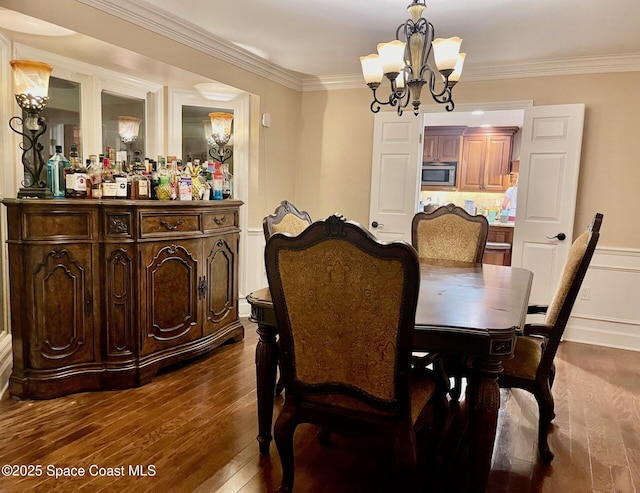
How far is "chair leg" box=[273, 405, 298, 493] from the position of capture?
1.76 meters

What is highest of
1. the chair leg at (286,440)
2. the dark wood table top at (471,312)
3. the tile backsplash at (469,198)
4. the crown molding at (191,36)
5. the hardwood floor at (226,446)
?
the crown molding at (191,36)

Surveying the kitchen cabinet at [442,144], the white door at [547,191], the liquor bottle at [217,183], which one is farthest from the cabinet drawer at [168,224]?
the kitchen cabinet at [442,144]

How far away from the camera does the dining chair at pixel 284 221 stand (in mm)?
2518

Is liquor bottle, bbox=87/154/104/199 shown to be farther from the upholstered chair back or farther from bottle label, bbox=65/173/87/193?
the upholstered chair back

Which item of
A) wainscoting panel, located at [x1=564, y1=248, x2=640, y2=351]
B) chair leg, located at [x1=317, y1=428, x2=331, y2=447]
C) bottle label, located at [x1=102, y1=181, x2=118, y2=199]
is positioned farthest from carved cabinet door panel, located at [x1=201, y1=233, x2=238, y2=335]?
wainscoting panel, located at [x1=564, y1=248, x2=640, y2=351]

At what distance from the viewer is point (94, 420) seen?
2.39m

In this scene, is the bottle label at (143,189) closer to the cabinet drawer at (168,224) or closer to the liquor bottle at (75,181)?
the cabinet drawer at (168,224)

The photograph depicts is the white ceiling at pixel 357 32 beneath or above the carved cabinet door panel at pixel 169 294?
above

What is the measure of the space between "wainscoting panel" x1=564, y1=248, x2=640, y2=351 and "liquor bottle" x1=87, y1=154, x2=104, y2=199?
3.84 m

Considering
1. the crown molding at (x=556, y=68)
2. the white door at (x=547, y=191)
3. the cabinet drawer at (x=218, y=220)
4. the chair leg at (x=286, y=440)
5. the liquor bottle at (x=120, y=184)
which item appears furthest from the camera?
the white door at (x=547, y=191)

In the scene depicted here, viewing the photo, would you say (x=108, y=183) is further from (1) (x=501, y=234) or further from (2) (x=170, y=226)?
(1) (x=501, y=234)

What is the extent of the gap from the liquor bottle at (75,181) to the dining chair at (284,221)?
3.49ft

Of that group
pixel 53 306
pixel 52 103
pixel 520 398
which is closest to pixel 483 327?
pixel 520 398

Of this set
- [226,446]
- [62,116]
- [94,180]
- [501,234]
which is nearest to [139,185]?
[94,180]
